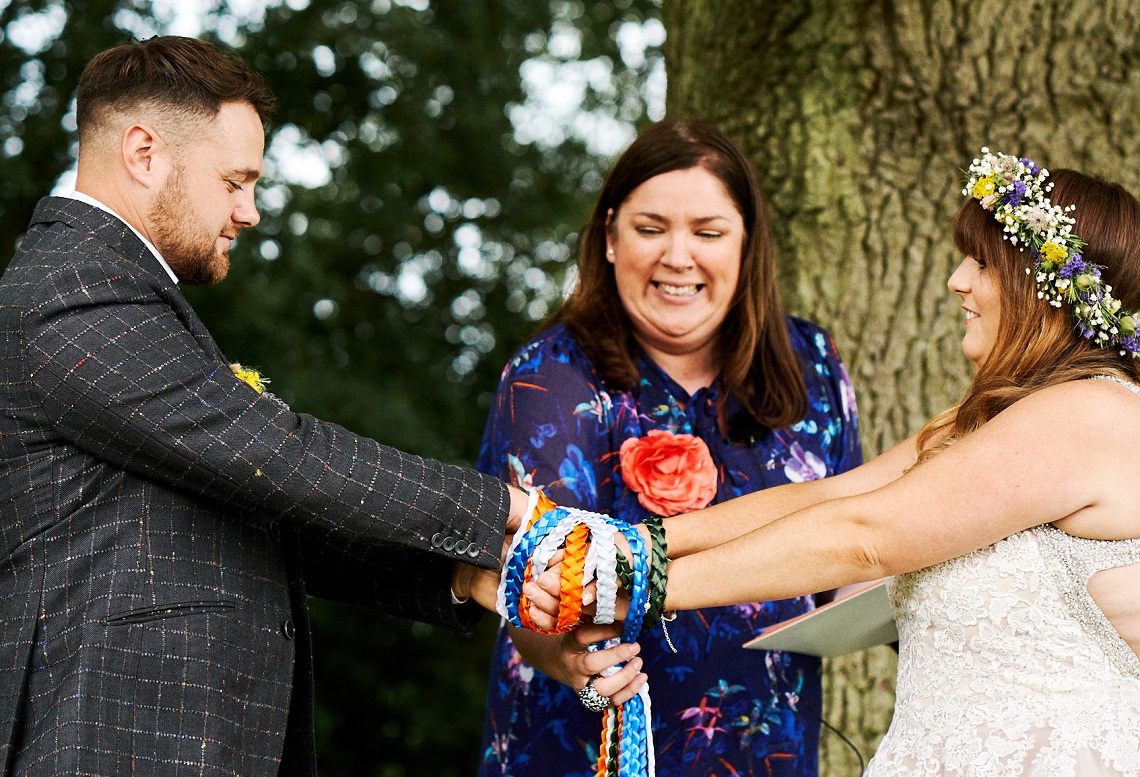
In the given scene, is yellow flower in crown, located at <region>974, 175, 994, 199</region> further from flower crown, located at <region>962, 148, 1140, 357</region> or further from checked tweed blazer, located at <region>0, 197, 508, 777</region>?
checked tweed blazer, located at <region>0, 197, 508, 777</region>

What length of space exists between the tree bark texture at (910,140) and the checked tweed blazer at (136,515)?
2.30 m

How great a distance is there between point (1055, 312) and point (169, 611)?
1.92 meters

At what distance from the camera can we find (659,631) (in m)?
3.12

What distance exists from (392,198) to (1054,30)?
556 cm

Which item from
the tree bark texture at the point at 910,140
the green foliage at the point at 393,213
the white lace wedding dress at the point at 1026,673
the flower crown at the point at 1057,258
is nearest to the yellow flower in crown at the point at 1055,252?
the flower crown at the point at 1057,258

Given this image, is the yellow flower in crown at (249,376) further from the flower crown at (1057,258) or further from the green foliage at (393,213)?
the green foliage at (393,213)

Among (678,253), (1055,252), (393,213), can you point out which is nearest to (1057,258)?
(1055,252)

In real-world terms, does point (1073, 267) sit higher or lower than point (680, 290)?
lower

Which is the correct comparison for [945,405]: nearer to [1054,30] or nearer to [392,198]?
[1054,30]

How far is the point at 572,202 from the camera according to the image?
32.3 feet

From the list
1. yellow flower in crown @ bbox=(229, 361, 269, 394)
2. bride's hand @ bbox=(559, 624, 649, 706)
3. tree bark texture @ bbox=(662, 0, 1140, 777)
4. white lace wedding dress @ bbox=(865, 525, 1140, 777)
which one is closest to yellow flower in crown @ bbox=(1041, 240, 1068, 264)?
white lace wedding dress @ bbox=(865, 525, 1140, 777)

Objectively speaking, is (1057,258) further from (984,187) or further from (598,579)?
(598,579)

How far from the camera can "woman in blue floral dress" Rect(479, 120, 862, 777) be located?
122 inches

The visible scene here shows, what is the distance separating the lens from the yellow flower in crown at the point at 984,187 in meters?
2.63
